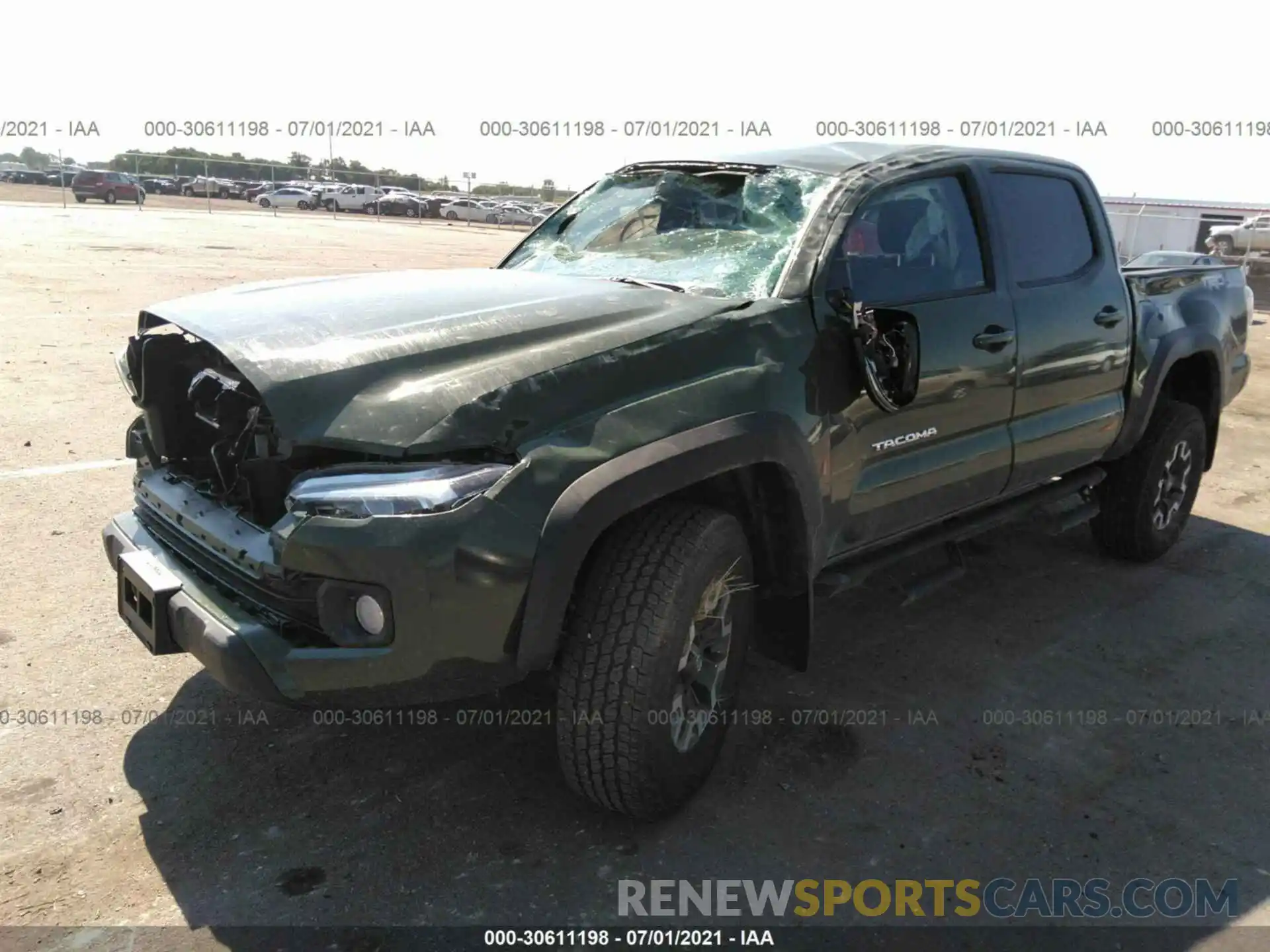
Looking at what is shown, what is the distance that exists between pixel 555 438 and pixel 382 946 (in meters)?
1.23

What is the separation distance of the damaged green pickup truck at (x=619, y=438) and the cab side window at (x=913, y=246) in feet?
0.04

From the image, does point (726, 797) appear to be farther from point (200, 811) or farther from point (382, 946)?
point (200, 811)

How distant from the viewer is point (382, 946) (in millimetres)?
2361

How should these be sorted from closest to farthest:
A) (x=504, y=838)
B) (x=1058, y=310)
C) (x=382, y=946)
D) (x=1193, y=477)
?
(x=382, y=946) < (x=504, y=838) < (x=1058, y=310) < (x=1193, y=477)

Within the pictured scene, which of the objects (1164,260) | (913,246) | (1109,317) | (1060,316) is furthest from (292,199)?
(913,246)

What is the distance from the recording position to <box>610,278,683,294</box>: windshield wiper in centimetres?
327

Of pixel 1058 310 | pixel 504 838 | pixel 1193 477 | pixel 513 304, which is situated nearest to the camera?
pixel 504 838

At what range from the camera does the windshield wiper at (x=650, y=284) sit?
129 inches

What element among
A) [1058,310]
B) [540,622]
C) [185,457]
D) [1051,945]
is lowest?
[1051,945]

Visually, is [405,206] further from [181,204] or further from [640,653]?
[640,653]

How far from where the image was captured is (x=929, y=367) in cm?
337

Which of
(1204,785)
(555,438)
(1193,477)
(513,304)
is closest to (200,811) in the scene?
(555,438)

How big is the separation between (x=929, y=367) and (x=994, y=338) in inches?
17.5

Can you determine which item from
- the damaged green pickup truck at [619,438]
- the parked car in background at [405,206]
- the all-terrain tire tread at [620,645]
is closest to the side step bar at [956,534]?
the damaged green pickup truck at [619,438]
